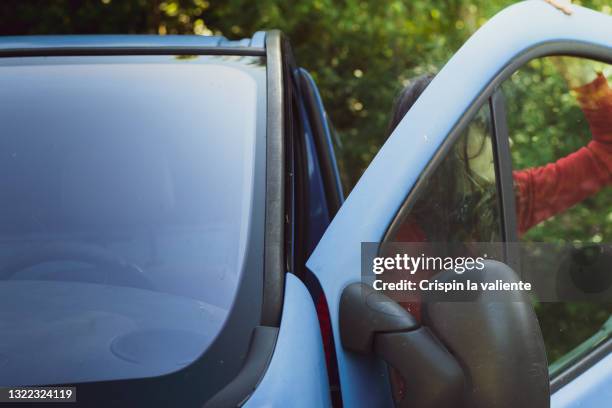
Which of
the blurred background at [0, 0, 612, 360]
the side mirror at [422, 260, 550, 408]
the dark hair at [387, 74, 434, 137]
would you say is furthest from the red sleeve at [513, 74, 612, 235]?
the blurred background at [0, 0, 612, 360]

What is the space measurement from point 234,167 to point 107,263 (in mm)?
359

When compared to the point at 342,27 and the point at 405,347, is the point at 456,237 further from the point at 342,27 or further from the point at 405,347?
the point at 342,27

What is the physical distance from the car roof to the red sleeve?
85 centimetres

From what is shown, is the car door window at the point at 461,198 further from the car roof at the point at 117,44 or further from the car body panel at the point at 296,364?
the car roof at the point at 117,44

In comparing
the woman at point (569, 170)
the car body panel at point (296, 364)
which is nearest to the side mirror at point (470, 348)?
the car body panel at point (296, 364)

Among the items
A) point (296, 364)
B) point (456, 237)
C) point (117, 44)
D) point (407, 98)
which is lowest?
point (296, 364)

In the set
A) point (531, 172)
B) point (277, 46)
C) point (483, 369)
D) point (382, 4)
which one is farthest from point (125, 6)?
point (483, 369)

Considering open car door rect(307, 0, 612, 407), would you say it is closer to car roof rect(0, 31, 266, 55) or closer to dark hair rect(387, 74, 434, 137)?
dark hair rect(387, 74, 434, 137)

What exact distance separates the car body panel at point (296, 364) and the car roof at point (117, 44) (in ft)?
2.94

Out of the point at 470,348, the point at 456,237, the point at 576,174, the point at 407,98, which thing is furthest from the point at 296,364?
the point at 576,174

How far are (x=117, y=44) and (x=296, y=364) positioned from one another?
119 cm

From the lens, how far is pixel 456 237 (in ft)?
5.64

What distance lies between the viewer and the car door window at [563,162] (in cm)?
189

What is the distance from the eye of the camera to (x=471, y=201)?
69.1 inches
